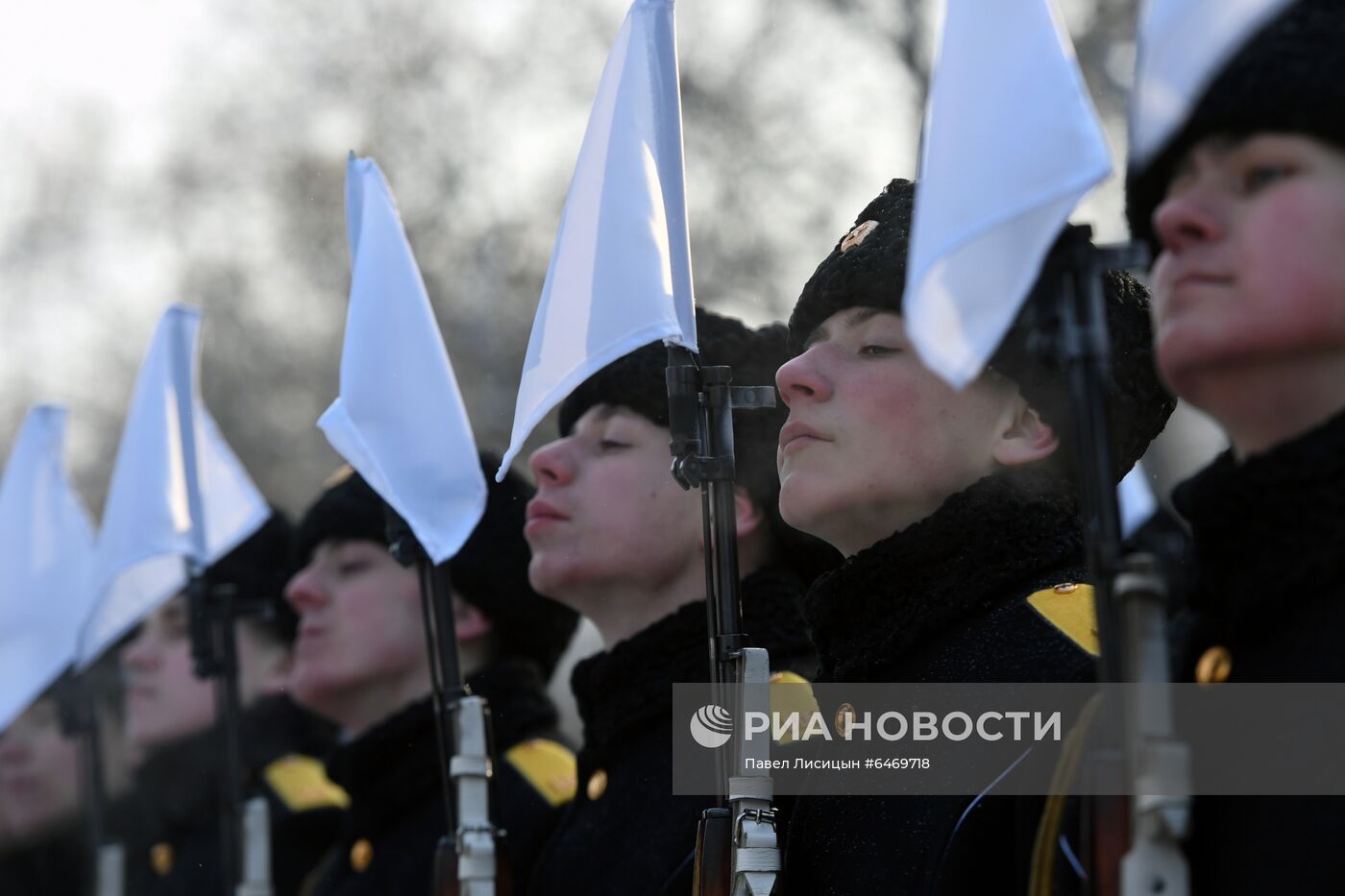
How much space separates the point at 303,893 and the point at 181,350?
69.6 inches

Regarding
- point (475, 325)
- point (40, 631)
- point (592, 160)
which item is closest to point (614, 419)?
point (592, 160)

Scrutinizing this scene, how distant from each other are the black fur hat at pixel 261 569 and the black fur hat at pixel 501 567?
53.7 inches

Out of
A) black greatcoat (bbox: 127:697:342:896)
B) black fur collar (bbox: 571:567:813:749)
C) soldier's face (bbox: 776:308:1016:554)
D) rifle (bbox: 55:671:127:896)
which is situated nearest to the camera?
soldier's face (bbox: 776:308:1016:554)

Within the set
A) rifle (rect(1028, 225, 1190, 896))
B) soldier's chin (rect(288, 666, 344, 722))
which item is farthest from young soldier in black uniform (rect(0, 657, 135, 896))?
rifle (rect(1028, 225, 1190, 896))

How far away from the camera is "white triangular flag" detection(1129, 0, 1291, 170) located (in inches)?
109

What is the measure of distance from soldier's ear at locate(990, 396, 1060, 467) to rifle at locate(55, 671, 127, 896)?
3.97 meters

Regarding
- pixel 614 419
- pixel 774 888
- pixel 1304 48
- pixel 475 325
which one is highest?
pixel 475 325

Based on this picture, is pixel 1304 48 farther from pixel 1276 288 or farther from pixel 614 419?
pixel 614 419

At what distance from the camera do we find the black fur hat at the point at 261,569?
295 inches

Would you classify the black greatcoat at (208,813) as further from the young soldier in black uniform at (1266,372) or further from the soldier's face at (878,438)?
the young soldier in black uniform at (1266,372)

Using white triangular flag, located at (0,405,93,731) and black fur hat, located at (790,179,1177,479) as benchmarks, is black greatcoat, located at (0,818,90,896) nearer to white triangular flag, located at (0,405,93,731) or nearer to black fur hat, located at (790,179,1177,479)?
white triangular flag, located at (0,405,93,731)

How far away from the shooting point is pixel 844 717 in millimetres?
3631

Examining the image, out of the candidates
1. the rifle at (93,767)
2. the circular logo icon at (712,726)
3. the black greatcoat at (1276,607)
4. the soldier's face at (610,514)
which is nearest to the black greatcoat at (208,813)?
the rifle at (93,767)

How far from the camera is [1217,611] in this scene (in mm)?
2762
